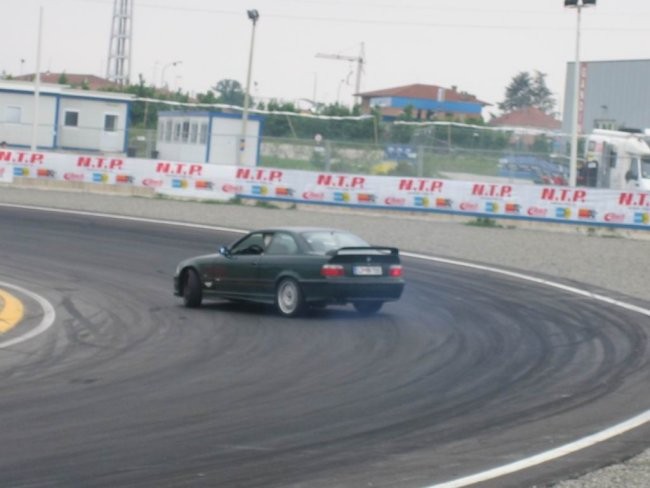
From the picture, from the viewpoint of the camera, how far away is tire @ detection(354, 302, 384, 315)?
18938mm

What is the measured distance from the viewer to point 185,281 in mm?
19906

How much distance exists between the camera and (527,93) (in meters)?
186

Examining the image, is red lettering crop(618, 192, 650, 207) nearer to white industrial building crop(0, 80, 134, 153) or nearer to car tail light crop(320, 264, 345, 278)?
car tail light crop(320, 264, 345, 278)

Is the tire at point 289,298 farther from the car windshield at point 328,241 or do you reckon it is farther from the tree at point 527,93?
the tree at point 527,93

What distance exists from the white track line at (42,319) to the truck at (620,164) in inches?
1113

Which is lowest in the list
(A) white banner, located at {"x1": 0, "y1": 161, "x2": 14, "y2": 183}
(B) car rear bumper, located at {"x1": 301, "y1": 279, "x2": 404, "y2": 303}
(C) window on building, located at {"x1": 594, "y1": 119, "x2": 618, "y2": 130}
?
(B) car rear bumper, located at {"x1": 301, "y1": 279, "x2": 404, "y2": 303}

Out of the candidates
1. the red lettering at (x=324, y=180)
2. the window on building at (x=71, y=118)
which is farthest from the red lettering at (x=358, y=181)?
the window on building at (x=71, y=118)

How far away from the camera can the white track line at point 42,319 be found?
50.5 ft

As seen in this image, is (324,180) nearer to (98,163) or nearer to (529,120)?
(98,163)

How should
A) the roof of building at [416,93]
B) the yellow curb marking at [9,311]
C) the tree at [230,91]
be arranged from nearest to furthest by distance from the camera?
the yellow curb marking at [9,311]
the roof of building at [416,93]
the tree at [230,91]

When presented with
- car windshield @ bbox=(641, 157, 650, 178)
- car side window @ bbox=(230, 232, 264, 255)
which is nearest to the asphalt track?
car side window @ bbox=(230, 232, 264, 255)

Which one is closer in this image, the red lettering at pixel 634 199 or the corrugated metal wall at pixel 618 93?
the red lettering at pixel 634 199

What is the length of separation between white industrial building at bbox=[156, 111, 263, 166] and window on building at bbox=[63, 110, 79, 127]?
6365 millimetres

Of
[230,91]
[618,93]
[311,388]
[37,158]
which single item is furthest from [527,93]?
[311,388]
